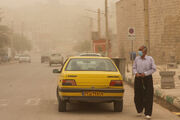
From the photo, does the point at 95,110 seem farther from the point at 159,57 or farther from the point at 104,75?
the point at 159,57

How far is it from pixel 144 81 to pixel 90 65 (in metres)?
1.89

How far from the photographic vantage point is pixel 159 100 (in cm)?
1390

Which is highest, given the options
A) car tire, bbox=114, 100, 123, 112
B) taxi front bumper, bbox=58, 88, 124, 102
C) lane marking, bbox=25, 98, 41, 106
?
taxi front bumper, bbox=58, 88, 124, 102

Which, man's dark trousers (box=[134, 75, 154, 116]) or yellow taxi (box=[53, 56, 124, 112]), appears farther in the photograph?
yellow taxi (box=[53, 56, 124, 112])

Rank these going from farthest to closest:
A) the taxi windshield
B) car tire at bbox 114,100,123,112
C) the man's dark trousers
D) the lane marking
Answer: the lane marking
the taxi windshield
car tire at bbox 114,100,123,112
the man's dark trousers

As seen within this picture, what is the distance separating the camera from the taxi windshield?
1090cm

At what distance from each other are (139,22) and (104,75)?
38.6 metres

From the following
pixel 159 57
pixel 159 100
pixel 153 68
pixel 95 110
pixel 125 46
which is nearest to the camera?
pixel 153 68

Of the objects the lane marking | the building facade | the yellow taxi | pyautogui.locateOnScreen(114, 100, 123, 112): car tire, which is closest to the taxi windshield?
the yellow taxi

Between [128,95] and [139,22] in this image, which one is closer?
[128,95]

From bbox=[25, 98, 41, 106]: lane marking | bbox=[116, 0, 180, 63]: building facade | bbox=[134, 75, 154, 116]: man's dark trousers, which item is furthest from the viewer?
bbox=[116, 0, 180, 63]: building facade

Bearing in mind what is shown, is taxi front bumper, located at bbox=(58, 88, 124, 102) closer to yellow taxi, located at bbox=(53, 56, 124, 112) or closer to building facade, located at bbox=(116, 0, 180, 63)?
yellow taxi, located at bbox=(53, 56, 124, 112)

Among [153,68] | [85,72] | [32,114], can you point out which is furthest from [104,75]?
[32,114]

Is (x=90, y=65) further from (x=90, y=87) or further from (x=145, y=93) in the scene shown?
(x=145, y=93)
